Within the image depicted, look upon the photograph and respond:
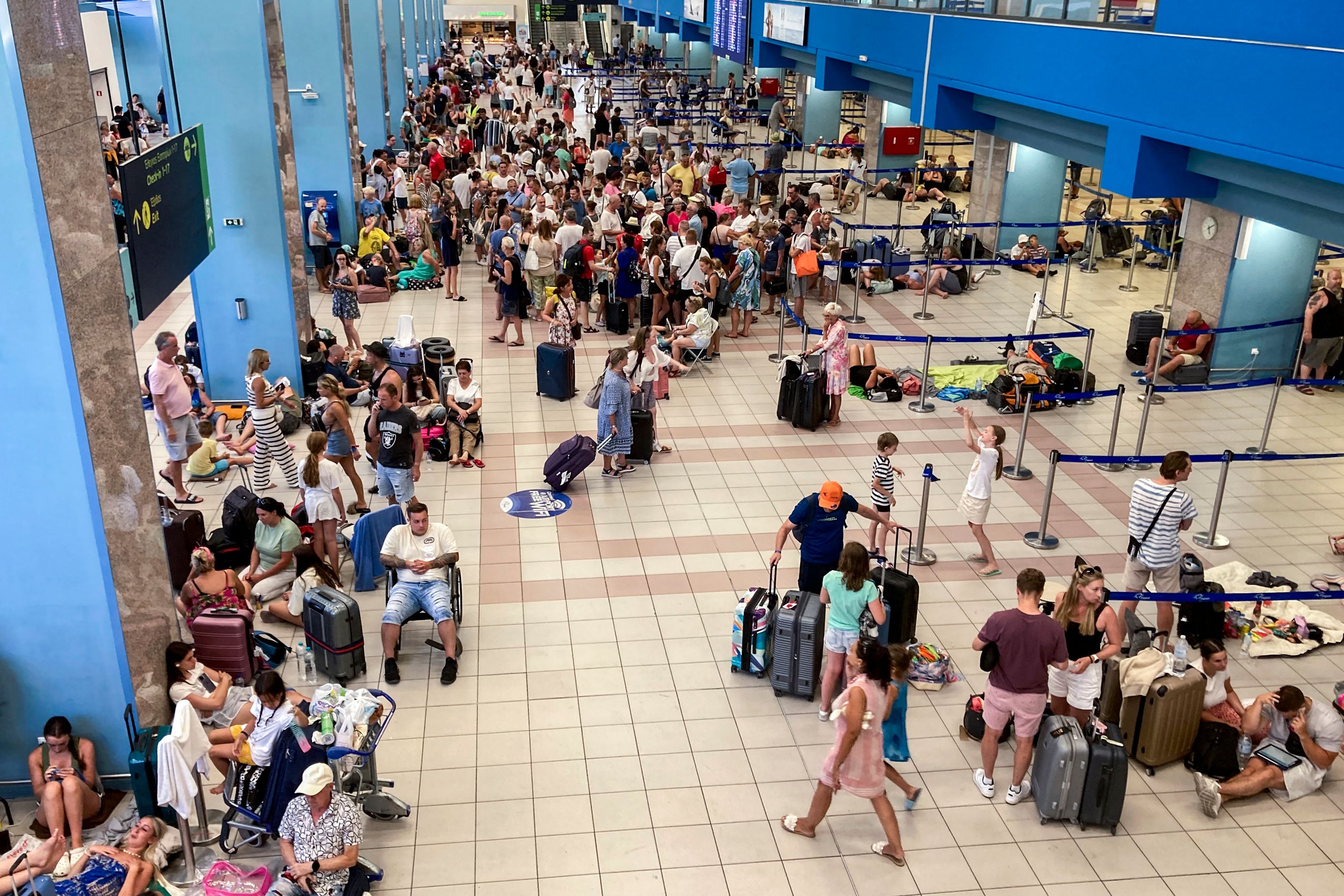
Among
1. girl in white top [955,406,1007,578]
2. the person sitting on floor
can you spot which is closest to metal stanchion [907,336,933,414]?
the person sitting on floor

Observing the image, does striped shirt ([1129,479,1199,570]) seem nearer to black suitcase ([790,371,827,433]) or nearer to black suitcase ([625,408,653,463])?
black suitcase ([790,371,827,433])

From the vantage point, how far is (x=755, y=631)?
322 inches

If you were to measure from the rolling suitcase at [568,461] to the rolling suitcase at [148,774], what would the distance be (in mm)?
5217

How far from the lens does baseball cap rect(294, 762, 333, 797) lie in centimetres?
571

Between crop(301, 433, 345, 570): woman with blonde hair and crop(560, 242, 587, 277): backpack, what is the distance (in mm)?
7623

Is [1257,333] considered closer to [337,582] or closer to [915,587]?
[915,587]

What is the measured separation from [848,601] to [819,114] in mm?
26933

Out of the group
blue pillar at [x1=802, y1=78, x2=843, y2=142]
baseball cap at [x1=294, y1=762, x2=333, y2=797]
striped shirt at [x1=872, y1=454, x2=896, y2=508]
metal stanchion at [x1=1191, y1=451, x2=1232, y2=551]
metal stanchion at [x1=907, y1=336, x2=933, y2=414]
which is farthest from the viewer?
blue pillar at [x1=802, y1=78, x2=843, y2=142]

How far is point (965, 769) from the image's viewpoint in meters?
7.38

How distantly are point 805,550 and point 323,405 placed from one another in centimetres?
586

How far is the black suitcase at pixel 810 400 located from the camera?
12953mm

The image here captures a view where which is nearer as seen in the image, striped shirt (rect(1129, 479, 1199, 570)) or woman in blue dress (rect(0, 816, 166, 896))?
woman in blue dress (rect(0, 816, 166, 896))

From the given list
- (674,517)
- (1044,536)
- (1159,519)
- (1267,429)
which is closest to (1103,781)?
(1159,519)

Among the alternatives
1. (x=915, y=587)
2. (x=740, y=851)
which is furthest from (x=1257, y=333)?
(x=740, y=851)
